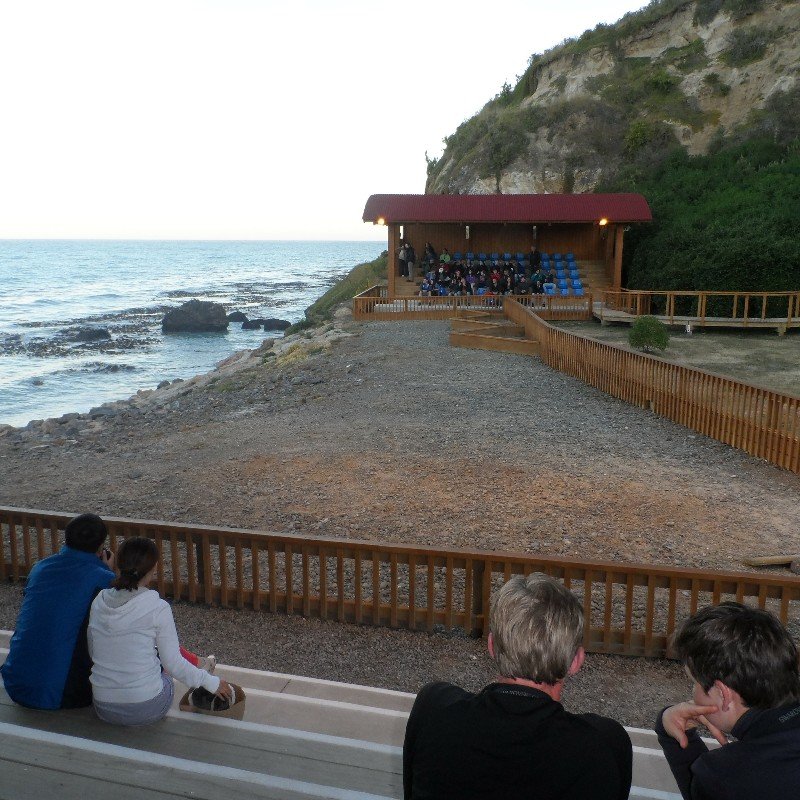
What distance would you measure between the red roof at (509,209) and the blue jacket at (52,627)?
28.7 m

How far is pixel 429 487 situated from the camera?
9250 mm

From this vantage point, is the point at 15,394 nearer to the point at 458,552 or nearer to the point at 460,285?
the point at 460,285

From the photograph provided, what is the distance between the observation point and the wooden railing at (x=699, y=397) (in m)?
10.3

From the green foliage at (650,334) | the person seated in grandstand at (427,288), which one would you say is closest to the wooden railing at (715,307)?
the green foliage at (650,334)

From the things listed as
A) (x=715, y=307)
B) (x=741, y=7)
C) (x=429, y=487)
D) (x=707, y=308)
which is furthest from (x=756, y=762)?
(x=741, y=7)

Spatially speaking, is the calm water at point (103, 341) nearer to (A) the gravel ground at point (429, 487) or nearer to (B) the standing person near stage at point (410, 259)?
(B) the standing person near stage at point (410, 259)

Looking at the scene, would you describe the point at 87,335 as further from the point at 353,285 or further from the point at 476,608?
the point at 476,608

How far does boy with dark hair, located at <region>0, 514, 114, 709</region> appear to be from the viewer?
11.5 ft

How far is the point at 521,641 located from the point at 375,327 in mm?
24364

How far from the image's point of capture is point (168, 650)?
11.7ft

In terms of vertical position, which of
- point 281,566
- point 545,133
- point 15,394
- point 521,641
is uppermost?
point 545,133

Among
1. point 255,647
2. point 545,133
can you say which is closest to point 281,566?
point 255,647

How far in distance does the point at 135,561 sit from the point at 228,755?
3.24 feet

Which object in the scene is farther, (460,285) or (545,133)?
(545,133)
